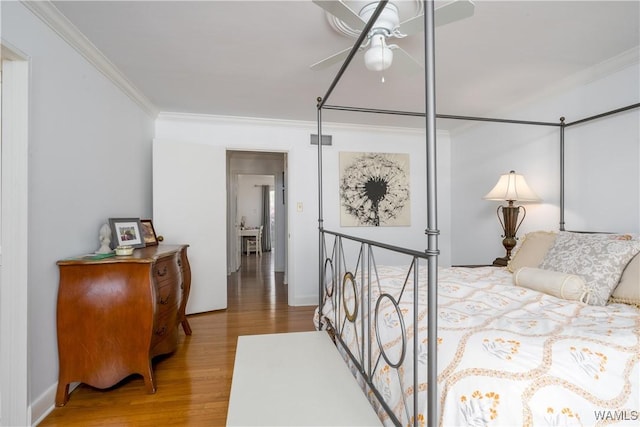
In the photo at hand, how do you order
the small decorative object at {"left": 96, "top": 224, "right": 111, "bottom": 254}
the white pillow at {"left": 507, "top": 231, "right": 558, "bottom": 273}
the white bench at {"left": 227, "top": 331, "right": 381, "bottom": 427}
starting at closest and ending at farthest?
the white bench at {"left": 227, "top": 331, "right": 381, "bottom": 427} < the white pillow at {"left": 507, "top": 231, "right": 558, "bottom": 273} < the small decorative object at {"left": 96, "top": 224, "right": 111, "bottom": 254}

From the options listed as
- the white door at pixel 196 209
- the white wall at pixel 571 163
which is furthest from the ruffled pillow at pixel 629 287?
the white door at pixel 196 209

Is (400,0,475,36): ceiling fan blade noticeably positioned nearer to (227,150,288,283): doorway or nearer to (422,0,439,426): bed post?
(422,0,439,426): bed post

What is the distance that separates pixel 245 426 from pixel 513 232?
110 inches

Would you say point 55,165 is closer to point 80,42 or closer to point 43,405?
point 80,42

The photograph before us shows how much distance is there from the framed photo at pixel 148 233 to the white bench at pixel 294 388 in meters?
1.71

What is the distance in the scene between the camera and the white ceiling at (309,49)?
5.78 ft

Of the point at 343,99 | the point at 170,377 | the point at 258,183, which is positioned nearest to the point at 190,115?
the point at 343,99

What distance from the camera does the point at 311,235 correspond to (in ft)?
13.0

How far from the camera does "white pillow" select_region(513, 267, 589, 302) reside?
1.61 meters

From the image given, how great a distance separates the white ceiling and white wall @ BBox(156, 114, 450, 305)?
1.64 ft

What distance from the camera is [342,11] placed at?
4.51 feet

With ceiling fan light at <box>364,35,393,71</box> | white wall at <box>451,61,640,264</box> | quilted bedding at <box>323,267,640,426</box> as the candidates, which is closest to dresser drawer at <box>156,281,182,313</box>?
quilted bedding at <box>323,267,640,426</box>

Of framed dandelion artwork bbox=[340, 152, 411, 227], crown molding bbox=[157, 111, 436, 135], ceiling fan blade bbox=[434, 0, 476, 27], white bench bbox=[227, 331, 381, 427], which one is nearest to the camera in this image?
white bench bbox=[227, 331, 381, 427]

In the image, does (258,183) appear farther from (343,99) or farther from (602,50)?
(602,50)
